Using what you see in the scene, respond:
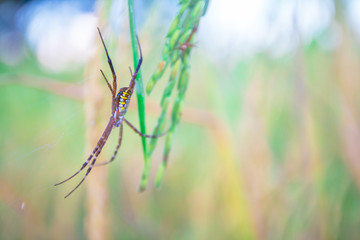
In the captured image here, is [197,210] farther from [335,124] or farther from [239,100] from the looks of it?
[335,124]

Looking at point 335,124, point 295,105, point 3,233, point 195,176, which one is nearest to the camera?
point 3,233

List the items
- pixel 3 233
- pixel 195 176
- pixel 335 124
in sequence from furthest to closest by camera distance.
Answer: pixel 195 176, pixel 335 124, pixel 3 233

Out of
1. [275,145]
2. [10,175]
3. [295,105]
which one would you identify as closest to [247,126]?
[295,105]

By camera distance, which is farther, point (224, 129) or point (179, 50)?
point (224, 129)

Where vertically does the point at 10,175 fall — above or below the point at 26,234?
above

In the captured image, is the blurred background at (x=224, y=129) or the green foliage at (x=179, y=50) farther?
the blurred background at (x=224, y=129)

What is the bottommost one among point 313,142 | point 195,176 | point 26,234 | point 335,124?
point 26,234

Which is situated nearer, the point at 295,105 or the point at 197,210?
the point at 295,105

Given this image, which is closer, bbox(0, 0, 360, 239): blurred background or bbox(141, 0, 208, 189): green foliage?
bbox(141, 0, 208, 189): green foliage
